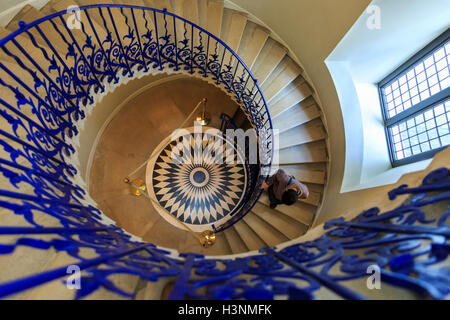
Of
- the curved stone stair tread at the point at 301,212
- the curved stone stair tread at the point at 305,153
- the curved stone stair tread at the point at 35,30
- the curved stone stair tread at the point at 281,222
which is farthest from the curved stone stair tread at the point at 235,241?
the curved stone stair tread at the point at 35,30

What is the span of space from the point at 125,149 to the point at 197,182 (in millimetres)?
2282

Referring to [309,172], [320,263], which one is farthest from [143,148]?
[320,263]

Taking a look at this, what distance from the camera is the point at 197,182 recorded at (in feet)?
22.7

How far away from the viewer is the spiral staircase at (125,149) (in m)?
1.44

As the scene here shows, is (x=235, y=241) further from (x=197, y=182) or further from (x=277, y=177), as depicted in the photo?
(x=277, y=177)

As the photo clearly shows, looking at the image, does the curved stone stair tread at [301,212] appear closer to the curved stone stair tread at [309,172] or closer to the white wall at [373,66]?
the curved stone stair tread at [309,172]

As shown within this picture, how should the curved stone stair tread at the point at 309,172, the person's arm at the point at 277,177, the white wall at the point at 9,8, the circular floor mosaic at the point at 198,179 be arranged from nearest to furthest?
the white wall at the point at 9,8 < the person's arm at the point at 277,177 < the curved stone stair tread at the point at 309,172 < the circular floor mosaic at the point at 198,179

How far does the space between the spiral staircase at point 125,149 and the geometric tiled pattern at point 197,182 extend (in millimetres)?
597

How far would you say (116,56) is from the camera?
3650 mm

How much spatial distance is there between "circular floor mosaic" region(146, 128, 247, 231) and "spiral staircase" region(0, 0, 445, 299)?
0.55m

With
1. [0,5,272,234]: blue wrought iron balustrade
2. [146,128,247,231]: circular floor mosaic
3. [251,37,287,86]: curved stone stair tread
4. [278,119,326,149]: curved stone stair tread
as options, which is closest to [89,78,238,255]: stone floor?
[146,128,247,231]: circular floor mosaic

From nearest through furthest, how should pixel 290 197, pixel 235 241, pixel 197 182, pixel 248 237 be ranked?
pixel 290 197 → pixel 248 237 → pixel 235 241 → pixel 197 182
